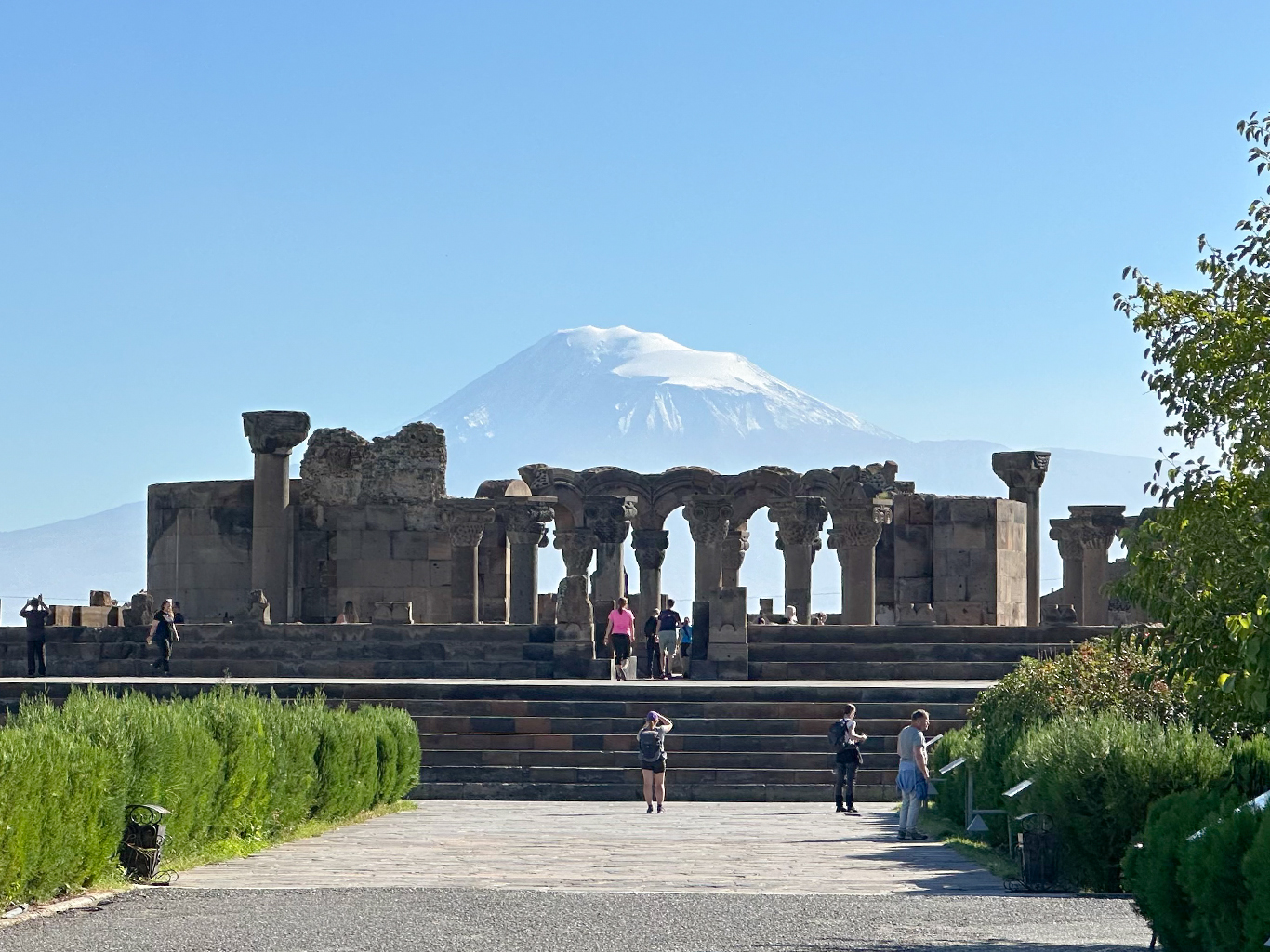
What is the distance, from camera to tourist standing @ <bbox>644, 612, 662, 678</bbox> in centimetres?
3200

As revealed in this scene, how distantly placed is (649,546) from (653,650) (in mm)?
13828

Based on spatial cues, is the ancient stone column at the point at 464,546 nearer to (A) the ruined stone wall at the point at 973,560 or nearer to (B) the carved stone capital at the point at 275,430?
(B) the carved stone capital at the point at 275,430

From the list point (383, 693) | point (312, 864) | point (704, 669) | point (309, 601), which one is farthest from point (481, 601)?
point (312, 864)

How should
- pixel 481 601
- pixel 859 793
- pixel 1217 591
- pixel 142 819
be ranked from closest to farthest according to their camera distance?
pixel 1217 591 < pixel 142 819 < pixel 859 793 < pixel 481 601

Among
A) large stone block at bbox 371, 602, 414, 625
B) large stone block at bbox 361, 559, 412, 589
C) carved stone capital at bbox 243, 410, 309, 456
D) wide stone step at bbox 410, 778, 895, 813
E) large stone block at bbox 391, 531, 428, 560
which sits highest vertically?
carved stone capital at bbox 243, 410, 309, 456

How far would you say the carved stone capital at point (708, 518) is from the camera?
133 feet

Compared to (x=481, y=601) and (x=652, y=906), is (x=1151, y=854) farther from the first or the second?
(x=481, y=601)

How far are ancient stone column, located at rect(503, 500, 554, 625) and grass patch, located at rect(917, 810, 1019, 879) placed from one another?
18.6 m

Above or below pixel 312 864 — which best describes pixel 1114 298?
above

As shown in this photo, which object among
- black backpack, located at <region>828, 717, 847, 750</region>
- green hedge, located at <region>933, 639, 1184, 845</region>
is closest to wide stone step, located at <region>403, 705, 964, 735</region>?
black backpack, located at <region>828, 717, 847, 750</region>

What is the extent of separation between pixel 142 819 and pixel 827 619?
36944mm

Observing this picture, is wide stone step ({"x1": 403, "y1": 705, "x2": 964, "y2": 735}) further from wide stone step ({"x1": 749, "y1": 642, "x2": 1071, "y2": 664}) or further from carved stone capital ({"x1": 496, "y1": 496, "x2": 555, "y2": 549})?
carved stone capital ({"x1": 496, "y1": 496, "x2": 555, "y2": 549})

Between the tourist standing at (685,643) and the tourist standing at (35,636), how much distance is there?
9618mm

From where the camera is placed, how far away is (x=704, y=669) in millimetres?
31281
